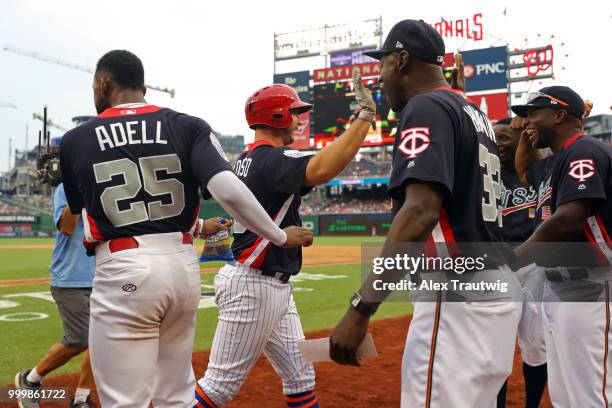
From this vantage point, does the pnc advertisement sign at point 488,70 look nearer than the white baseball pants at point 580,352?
No

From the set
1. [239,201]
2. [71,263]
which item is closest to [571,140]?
[239,201]

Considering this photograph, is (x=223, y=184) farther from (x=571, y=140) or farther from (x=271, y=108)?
(x=571, y=140)

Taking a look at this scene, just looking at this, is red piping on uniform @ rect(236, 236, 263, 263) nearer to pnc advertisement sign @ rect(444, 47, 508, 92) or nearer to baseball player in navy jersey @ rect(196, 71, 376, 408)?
baseball player in navy jersey @ rect(196, 71, 376, 408)

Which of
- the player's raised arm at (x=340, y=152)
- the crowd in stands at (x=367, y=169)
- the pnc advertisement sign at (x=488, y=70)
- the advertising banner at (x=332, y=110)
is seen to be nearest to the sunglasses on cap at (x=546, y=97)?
the player's raised arm at (x=340, y=152)

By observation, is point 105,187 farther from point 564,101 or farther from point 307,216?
point 307,216

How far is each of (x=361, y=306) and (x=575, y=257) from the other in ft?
5.91

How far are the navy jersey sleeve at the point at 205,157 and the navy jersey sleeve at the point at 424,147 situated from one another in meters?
0.90

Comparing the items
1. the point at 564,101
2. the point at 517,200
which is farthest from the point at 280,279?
the point at 517,200

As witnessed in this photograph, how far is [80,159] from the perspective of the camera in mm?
2639

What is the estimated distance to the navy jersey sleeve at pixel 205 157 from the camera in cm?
259

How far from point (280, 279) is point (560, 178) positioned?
69.1 inches

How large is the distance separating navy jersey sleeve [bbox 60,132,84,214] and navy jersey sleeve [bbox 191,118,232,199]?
0.61 m

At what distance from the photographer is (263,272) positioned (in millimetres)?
3297

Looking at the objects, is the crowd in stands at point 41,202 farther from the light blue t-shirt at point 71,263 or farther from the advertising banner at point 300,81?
the light blue t-shirt at point 71,263
